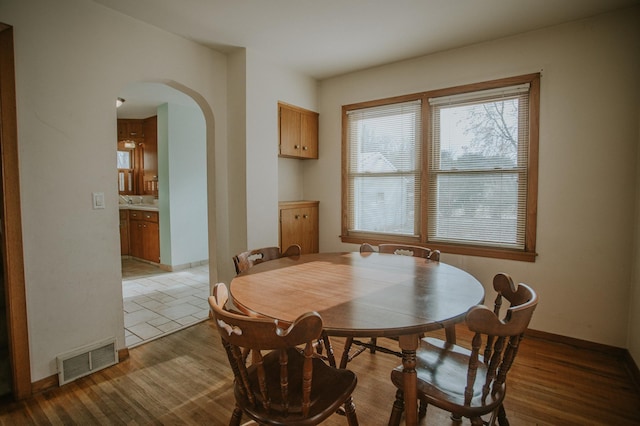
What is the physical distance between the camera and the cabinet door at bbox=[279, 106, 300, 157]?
3678mm

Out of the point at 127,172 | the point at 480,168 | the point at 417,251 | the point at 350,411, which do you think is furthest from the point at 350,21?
the point at 127,172

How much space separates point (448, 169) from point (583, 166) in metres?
1.05

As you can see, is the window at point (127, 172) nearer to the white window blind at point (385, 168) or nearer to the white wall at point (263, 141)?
the white wall at point (263, 141)

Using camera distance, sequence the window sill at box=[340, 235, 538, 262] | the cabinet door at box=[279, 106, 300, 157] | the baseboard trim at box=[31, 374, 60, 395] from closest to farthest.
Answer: the baseboard trim at box=[31, 374, 60, 395], the window sill at box=[340, 235, 538, 262], the cabinet door at box=[279, 106, 300, 157]

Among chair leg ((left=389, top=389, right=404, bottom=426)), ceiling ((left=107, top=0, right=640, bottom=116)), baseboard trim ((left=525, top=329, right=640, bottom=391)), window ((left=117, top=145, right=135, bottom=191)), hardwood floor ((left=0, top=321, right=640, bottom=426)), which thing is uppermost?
ceiling ((left=107, top=0, right=640, bottom=116))

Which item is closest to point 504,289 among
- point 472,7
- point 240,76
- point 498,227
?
point 498,227

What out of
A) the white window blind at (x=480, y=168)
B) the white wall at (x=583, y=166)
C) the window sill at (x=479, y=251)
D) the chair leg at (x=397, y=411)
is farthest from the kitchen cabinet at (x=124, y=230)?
the chair leg at (x=397, y=411)

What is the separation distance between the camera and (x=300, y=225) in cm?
396

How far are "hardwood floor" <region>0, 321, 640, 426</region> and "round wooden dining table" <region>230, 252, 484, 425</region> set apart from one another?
0.78m

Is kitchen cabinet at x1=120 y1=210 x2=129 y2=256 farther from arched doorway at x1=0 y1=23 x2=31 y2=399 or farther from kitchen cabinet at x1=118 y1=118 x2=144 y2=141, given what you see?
arched doorway at x1=0 y1=23 x2=31 y2=399

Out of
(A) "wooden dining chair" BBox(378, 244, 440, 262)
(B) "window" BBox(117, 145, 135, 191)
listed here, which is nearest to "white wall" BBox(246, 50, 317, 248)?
(A) "wooden dining chair" BBox(378, 244, 440, 262)

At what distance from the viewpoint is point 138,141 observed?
6383mm

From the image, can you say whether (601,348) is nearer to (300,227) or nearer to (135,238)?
(300,227)

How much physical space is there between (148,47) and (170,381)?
2537 millimetres
